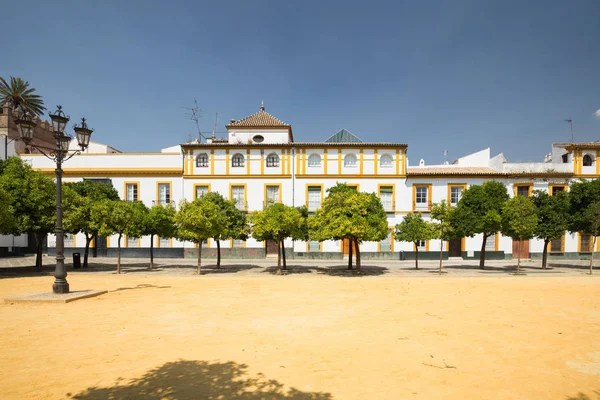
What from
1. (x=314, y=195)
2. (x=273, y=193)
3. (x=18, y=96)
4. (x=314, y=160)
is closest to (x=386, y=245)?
(x=314, y=195)

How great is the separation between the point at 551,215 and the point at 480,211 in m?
5.07

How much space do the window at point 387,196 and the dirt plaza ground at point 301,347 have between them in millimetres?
19297

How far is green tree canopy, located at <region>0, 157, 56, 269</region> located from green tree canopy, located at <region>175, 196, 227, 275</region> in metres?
7.19

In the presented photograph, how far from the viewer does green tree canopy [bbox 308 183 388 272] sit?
18391 mm

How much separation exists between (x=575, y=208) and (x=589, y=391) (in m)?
24.9

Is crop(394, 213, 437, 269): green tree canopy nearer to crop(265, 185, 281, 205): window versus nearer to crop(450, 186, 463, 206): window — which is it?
crop(450, 186, 463, 206): window

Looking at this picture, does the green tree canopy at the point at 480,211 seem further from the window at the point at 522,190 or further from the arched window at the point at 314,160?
the arched window at the point at 314,160

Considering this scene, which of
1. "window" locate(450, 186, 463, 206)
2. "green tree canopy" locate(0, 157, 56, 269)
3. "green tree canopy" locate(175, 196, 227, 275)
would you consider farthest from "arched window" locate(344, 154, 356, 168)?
"green tree canopy" locate(0, 157, 56, 269)

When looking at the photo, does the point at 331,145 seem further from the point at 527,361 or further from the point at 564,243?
the point at 527,361

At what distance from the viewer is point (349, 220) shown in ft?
60.6

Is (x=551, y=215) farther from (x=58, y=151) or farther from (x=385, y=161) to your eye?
(x=58, y=151)

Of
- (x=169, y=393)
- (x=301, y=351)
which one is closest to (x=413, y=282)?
(x=301, y=351)

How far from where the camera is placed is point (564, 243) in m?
31.5

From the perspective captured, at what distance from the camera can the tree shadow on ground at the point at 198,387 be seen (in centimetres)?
448
